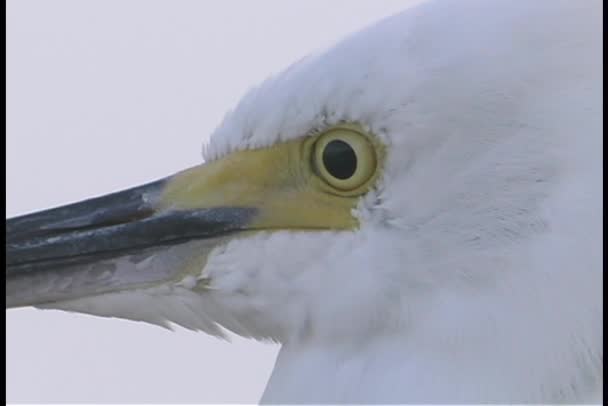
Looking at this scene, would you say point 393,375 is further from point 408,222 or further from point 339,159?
point 339,159

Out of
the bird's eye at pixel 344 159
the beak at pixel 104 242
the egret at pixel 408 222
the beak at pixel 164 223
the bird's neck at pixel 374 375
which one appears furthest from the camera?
the beak at pixel 104 242

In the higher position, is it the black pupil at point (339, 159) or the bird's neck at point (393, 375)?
the black pupil at point (339, 159)

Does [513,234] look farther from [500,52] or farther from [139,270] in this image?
[139,270]

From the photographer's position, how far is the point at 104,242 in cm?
350

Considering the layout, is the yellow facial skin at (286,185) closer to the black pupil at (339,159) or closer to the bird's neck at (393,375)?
the black pupil at (339,159)

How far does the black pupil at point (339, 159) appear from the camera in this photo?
3.16 m

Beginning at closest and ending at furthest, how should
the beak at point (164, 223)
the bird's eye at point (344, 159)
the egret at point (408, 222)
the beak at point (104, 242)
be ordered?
1. the egret at point (408, 222)
2. the bird's eye at point (344, 159)
3. the beak at point (164, 223)
4. the beak at point (104, 242)

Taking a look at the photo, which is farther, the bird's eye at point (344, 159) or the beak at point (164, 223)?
the beak at point (164, 223)

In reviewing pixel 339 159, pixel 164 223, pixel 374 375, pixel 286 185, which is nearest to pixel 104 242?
pixel 164 223

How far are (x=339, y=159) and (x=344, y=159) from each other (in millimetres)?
18

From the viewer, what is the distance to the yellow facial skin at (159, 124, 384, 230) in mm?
3139

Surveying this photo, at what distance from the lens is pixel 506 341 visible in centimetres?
294

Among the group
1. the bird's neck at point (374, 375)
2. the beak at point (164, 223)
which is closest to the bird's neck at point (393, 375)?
the bird's neck at point (374, 375)

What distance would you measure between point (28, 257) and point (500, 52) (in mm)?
1367
